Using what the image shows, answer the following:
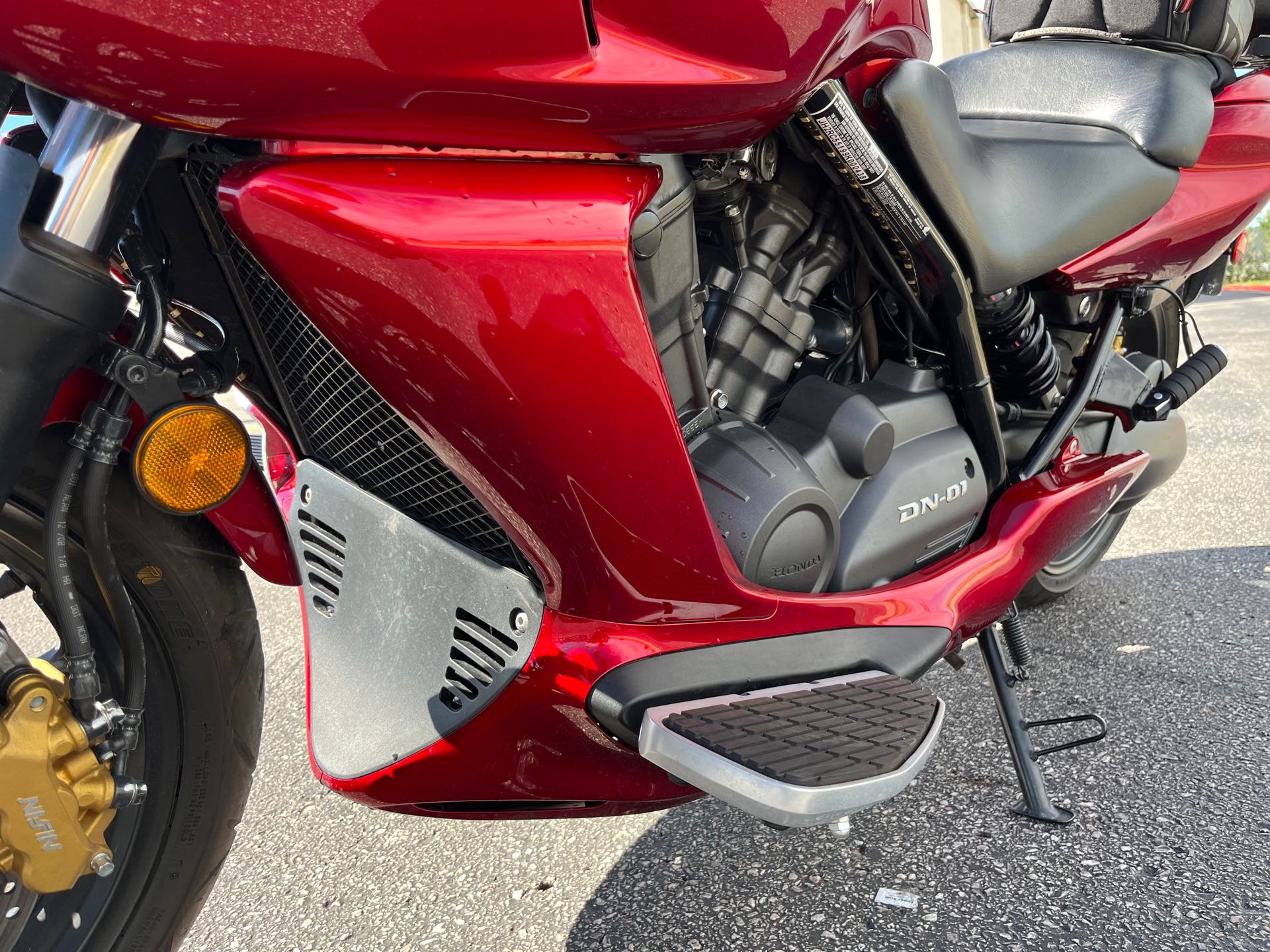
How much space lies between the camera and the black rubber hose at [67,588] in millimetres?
871

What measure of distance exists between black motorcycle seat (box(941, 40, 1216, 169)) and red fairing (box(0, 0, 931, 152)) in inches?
31.8

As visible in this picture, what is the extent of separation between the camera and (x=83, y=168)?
0.76m

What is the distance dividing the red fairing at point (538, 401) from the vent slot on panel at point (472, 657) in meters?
0.03

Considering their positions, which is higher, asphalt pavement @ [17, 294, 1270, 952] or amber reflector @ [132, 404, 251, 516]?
amber reflector @ [132, 404, 251, 516]

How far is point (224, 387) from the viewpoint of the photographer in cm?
100

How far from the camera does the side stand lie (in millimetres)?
1567

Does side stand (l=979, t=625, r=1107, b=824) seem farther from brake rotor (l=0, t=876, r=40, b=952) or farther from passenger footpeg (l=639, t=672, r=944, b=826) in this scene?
brake rotor (l=0, t=876, r=40, b=952)

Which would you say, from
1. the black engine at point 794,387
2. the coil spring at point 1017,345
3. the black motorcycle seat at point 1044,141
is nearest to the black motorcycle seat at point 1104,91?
the black motorcycle seat at point 1044,141

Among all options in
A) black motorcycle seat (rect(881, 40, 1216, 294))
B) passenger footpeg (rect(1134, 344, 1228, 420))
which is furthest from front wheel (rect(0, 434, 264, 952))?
passenger footpeg (rect(1134, 344, 1228, 420))

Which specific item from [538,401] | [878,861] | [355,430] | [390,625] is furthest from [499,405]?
[878,861]

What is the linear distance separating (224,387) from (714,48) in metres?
0.58

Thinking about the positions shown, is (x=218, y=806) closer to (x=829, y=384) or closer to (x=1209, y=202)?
(x=829, y=384)

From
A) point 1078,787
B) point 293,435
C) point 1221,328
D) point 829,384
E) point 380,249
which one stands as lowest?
point 1221,328

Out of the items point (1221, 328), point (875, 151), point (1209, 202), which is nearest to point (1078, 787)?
point (1209, 202)
